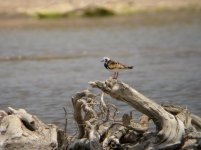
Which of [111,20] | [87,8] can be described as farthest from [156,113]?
[87,8]

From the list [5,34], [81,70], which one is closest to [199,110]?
[81,70]

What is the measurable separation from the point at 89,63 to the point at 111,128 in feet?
37.4

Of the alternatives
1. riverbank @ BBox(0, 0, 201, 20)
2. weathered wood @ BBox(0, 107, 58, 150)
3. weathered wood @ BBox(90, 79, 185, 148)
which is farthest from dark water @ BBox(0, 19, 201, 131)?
riverbank @ BBox(0, 0, 201, 20)

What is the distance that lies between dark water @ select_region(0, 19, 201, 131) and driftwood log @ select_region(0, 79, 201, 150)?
1466mm

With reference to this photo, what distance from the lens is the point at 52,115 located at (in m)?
12.2

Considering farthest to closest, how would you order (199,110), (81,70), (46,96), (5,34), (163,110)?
1. (5,34)
2. (81,70)
3. (46,96)
4. (199,110)
5. (163,110)

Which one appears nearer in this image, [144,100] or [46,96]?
[144,100]

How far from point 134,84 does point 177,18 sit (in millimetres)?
19159

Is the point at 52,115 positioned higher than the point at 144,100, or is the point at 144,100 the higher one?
the point at 144,100

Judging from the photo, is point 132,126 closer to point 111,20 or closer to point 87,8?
point 111,20

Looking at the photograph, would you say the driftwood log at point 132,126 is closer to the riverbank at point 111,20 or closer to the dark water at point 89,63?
the dark water at point 89,63

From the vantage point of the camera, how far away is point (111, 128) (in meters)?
9.13

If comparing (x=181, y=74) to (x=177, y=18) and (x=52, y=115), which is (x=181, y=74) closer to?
(x=52, y=115)

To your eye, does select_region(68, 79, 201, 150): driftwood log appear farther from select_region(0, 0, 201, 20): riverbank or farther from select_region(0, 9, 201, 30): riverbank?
select_region(0, 0, 201, 20): riverbank
